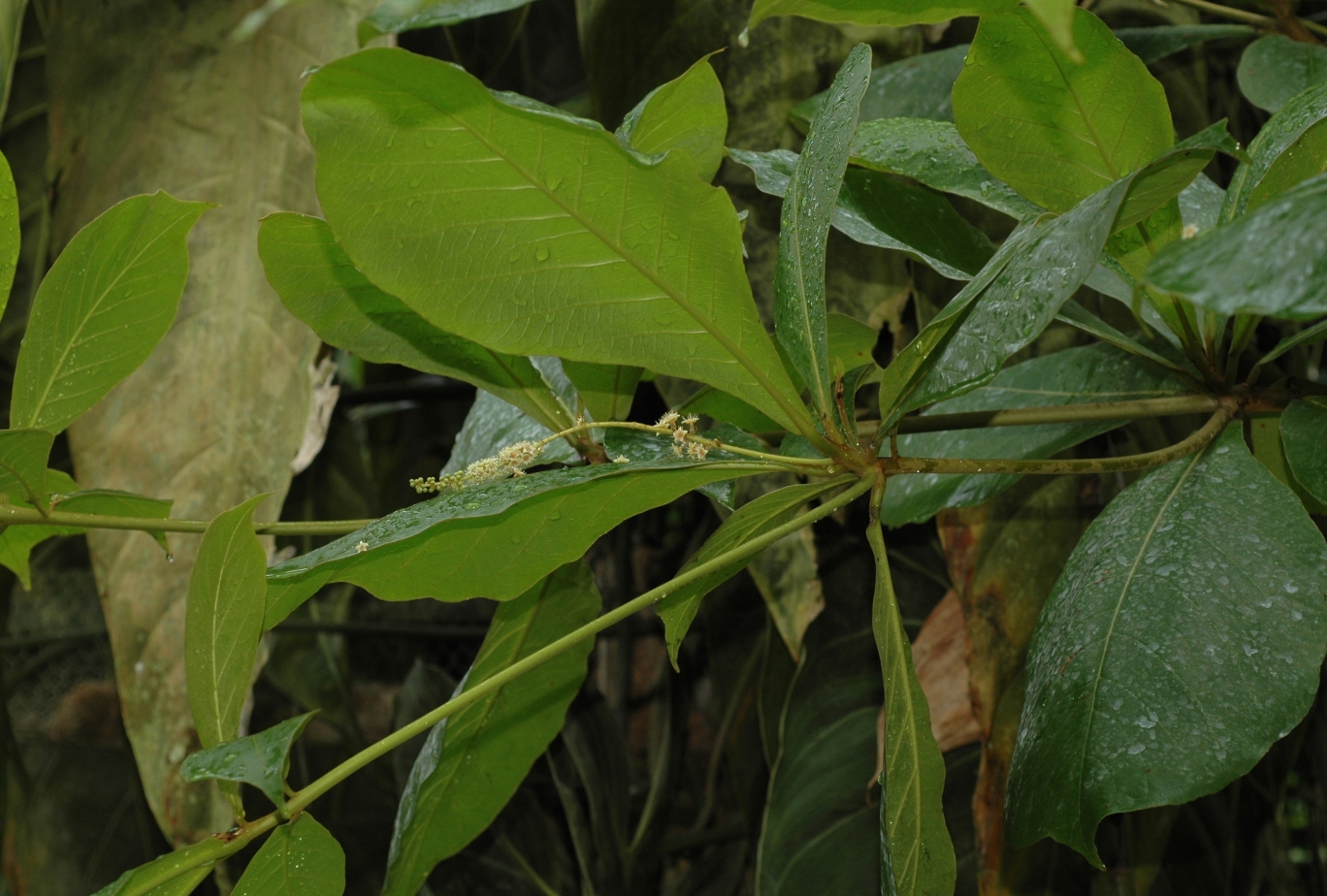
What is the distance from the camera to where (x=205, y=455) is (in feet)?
2.25

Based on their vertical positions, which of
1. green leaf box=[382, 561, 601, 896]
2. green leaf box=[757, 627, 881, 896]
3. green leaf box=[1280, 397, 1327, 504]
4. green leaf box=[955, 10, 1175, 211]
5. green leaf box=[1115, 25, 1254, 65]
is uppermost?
green leaf box=[955, 10, 1175, 211]

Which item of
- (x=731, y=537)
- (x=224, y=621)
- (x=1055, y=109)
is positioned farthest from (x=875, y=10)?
(x=224, y=621)

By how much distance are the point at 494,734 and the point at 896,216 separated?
13.5 inches

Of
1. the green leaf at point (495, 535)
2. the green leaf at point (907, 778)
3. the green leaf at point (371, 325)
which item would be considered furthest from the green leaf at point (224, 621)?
the green leaf at point (907, 778)

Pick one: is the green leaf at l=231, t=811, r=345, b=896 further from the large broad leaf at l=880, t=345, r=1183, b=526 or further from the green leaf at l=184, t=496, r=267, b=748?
the large broad leaf at l=880, t=345, r=1183, b=526

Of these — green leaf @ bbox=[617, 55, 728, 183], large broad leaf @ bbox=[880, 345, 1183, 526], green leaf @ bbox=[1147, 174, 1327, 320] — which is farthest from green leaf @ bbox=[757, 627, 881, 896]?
green leaf @ bbox=[1147, 174, 1327, 320]

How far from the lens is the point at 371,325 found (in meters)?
0.46

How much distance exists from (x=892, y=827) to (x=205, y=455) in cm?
53

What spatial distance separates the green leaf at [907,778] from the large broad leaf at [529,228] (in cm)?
9

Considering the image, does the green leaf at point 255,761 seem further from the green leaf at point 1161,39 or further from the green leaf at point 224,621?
the green leaf at point 1161,39

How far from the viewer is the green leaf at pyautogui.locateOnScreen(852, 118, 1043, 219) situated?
46 centimetres

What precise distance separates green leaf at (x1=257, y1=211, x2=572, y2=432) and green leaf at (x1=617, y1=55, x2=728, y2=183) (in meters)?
0.11

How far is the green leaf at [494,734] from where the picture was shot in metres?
0.51

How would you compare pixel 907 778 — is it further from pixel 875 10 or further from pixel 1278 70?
pixel 1278 70
